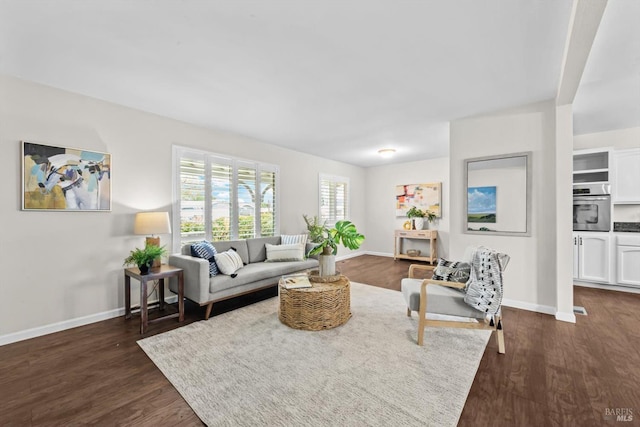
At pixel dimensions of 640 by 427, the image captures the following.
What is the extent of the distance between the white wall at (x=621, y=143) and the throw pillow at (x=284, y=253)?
5.26 meters

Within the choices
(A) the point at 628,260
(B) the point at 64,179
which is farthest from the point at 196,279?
(A) the point at 628,260

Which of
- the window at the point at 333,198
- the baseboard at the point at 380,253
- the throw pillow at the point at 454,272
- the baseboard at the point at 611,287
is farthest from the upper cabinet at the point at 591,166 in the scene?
the window at the point at 333,198

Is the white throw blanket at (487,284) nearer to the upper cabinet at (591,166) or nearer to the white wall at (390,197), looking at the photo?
the upper cabinet at (591,166)

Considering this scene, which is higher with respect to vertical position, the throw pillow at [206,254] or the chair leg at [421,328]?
the throw pillow at [206,254]

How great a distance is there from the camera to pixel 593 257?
14.1 feet

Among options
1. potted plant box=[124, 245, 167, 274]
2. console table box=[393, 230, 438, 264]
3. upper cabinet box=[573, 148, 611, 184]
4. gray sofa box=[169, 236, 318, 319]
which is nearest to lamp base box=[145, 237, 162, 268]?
potted plant box=[124, 245, 167, 274]

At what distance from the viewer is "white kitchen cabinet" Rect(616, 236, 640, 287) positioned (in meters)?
3.97

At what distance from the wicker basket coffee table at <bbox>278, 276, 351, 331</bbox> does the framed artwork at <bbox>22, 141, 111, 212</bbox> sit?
245 cm

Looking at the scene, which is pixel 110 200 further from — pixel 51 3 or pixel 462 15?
pixel 462 15

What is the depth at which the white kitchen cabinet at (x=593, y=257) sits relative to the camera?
417cm

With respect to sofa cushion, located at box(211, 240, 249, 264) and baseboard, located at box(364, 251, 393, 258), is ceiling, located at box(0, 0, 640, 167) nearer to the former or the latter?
sofa cushion, located at box(211, 240, 249, 264)

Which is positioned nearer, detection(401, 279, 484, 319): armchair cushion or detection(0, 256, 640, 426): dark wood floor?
detection(0, 256, 640, 426): dark wood floor

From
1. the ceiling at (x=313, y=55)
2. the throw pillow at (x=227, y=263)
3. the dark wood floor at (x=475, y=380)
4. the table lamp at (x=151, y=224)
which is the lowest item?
the dark wood floor at (x=475, y=380)

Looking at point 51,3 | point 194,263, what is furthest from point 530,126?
point 51,3
